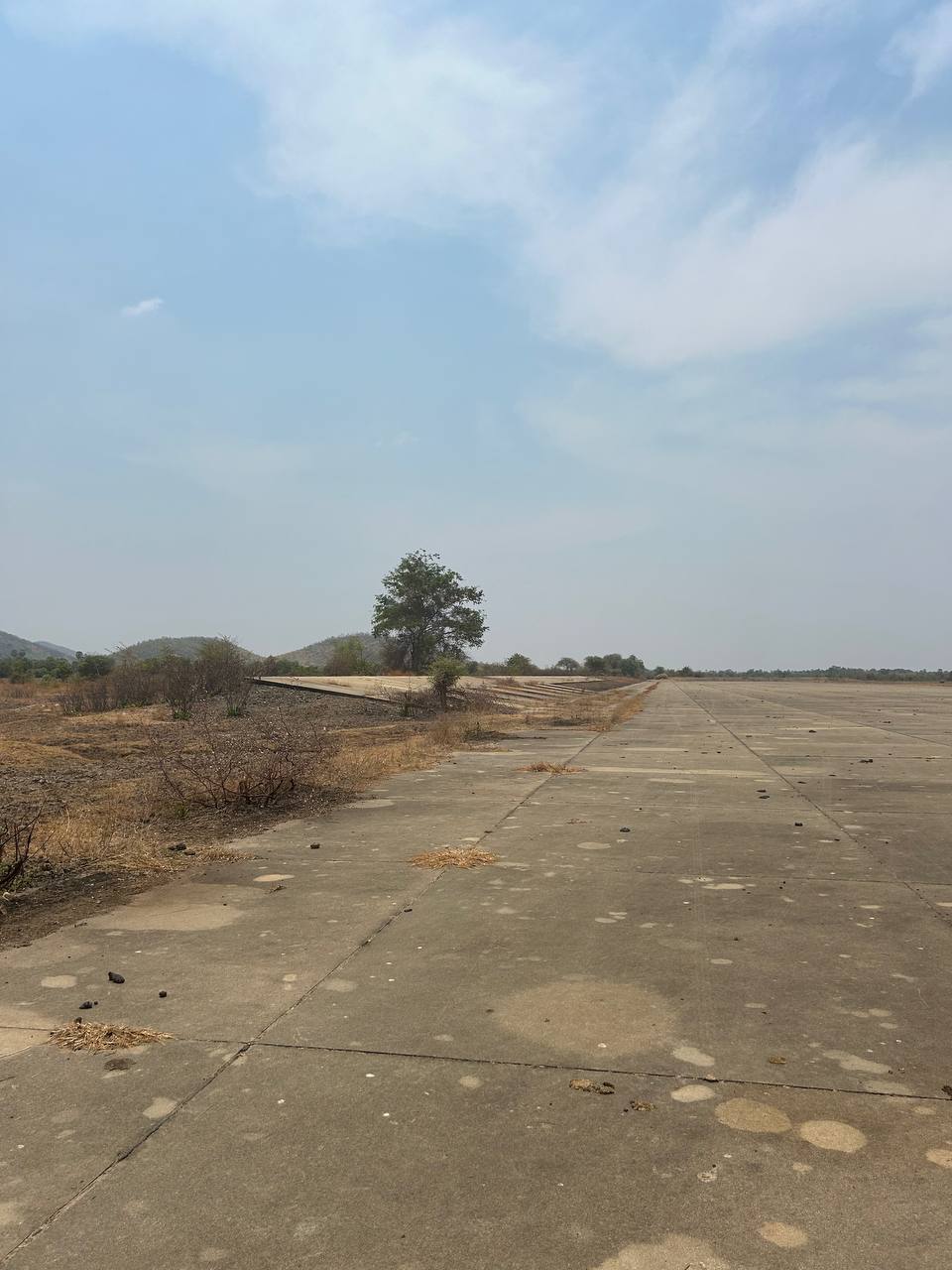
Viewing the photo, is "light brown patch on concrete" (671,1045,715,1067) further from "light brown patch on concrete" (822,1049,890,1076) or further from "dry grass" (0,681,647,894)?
"dry grass" (0,681,647,894)

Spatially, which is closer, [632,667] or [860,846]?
[860,846]

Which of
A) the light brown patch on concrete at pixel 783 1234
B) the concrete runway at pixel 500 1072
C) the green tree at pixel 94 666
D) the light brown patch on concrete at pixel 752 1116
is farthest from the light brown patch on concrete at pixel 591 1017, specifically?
the green tree at pixel 94 666

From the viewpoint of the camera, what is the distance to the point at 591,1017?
4.09 metres

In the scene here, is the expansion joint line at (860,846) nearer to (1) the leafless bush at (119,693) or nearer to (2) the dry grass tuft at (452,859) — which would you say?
(2) the dry grass tuft at (452,859)

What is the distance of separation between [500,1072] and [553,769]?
35.1ft

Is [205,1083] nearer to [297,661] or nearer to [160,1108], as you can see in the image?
[160,1108]

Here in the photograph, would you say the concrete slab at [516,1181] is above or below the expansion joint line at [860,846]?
below

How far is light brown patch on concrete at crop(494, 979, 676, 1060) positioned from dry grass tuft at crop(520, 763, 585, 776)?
9.27 m

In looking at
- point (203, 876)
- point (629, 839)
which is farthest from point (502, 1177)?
point (629, 839)

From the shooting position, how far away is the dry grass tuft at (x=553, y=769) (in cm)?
1383

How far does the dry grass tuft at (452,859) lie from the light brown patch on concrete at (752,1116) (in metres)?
4.20

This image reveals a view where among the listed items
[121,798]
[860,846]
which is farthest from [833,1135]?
[121,798]

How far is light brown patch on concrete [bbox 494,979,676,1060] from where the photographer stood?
3.79 meters

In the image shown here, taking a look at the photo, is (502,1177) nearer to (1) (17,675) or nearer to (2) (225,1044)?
(2) (225,1044)
